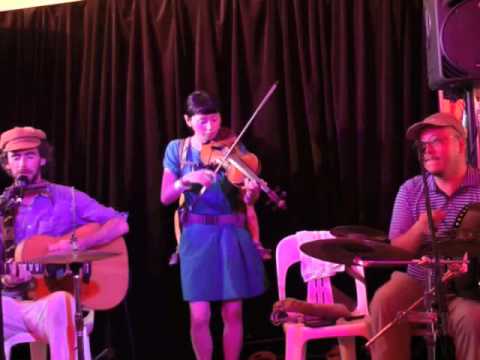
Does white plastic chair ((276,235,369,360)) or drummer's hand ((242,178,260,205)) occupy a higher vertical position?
drummer's hand ((242,178,260,205))

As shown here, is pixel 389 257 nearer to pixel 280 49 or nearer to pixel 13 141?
pixel 280 49

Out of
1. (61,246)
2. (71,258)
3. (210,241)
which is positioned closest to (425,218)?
(210,241)

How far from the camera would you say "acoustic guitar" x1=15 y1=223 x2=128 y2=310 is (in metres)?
3.21

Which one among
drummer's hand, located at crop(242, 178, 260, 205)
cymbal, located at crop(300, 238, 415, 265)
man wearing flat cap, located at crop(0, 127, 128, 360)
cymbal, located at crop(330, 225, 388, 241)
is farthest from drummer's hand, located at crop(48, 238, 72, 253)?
cymbal, located at crop(330, 225, 388, 241)

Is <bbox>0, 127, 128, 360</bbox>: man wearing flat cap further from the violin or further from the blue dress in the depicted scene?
the violin

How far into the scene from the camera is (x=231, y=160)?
3342 mm

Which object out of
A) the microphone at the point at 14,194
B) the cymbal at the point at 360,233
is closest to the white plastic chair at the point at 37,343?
the microphone at the point at 14,194

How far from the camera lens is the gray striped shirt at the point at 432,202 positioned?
9.68 feet

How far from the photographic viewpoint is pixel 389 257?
2527 mm

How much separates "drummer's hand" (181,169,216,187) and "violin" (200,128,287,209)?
0.07m

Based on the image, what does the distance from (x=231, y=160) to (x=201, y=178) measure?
0.18 meters

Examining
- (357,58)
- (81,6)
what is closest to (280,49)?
(357,58)

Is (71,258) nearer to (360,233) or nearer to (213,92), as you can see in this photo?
(360,233)

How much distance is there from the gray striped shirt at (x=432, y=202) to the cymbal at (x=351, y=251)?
37 centimetres
